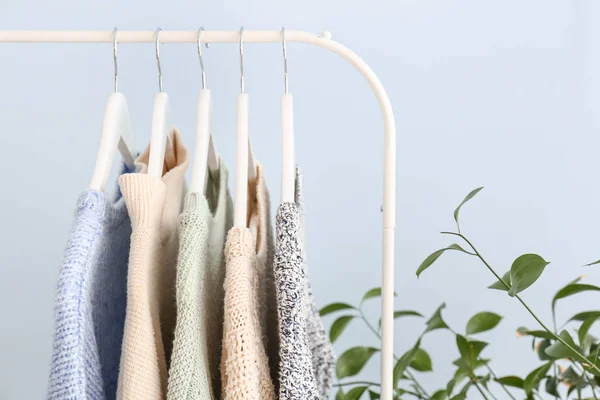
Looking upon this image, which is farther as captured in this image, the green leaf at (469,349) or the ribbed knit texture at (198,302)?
the green leaf at (469,349)

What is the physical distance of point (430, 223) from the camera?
3.95 ft

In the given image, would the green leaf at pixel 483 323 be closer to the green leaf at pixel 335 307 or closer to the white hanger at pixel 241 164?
the green leaf at pixel 335 307

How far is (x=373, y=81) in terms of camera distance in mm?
670

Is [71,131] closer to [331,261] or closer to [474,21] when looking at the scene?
[331,261]

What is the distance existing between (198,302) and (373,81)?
0.94ft

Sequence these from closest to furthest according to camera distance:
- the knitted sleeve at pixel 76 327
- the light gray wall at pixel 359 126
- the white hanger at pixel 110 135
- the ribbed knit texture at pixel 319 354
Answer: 1. the knitted sleeve at pixel 76 327
2. the white hanger at pixel 110 135
3. the ribbed knit texture at pixel 319 354
4. the light gray wall at pixel 359 126

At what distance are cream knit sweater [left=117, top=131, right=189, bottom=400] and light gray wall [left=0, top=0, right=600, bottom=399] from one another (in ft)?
1.51

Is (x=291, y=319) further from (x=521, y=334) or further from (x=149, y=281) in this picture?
(x=521, y=334)

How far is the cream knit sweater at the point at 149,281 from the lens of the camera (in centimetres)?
58

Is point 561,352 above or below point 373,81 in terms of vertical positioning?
below

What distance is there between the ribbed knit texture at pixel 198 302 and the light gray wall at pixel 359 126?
0.48 metres

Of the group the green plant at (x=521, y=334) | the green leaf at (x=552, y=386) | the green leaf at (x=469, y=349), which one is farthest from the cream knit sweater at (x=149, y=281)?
the green leaf at (x=552, y=386)

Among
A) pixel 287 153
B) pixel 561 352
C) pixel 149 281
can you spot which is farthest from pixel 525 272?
pixel 149 281

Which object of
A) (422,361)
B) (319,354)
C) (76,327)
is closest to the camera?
(76,327)
